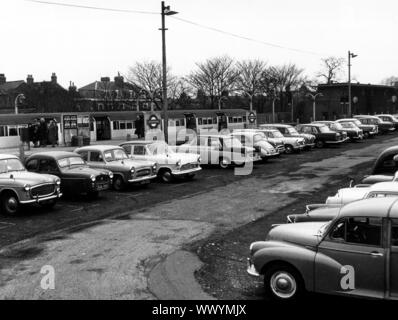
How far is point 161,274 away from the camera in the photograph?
8242mm

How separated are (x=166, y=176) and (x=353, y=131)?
21323 millimetres

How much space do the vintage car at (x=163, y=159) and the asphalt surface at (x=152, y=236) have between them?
1.65 feet

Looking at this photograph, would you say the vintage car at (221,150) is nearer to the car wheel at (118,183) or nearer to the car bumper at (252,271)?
the car wheel at (118,183)

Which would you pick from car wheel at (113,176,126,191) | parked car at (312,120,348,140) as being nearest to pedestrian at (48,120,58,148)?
car wheel at (113,176,126,191)

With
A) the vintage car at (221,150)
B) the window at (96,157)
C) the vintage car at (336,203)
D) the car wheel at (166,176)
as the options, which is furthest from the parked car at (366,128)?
the vintage car at (336,203)

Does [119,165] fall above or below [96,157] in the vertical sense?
below

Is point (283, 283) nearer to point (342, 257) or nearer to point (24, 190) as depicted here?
point (342, 257)

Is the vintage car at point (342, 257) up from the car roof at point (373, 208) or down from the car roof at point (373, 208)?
down

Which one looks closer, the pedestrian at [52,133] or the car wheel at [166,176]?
the car wheel at [166,176]

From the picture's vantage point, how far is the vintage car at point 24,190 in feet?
42.8

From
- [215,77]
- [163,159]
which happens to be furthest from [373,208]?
[215,77]

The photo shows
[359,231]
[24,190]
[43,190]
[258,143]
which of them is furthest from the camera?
[258,143]

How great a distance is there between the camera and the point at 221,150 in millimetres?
22484
